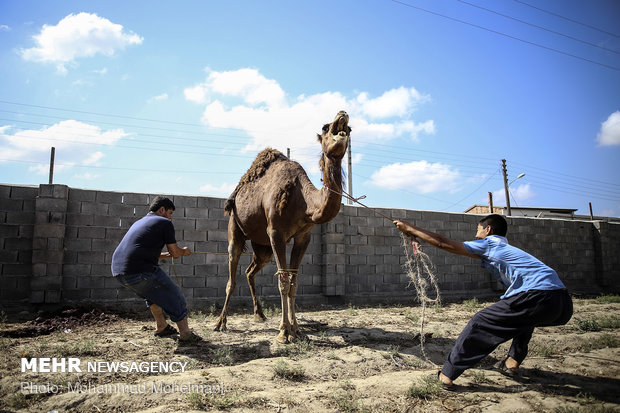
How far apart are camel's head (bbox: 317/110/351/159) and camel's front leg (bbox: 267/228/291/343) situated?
1.42m

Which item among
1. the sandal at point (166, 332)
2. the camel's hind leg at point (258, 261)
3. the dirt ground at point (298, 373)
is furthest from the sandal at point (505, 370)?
the sandal at point (166, 332)

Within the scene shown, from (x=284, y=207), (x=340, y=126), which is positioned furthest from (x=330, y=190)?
(x=284, y=207)

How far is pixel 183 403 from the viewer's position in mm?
3207

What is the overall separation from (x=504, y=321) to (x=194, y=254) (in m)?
6.39

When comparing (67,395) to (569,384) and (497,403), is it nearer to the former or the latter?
(497,403)

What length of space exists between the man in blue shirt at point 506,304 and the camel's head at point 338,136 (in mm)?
1367

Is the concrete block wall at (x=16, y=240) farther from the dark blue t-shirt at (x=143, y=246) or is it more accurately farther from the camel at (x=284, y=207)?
the camel at (x=284, y=207)

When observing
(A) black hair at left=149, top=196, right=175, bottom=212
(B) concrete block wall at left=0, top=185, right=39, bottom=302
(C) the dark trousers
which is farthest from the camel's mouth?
(B) concrete block wall at left=0, top=185, right=39, bottom=302

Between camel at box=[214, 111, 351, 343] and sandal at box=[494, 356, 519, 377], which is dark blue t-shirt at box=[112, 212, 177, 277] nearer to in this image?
camel at box=[214, 111, 351, 343]

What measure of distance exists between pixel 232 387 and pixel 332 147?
2.83 metres

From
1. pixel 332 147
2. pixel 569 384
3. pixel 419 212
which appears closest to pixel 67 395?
pixel 332 147

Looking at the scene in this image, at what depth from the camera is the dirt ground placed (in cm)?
326

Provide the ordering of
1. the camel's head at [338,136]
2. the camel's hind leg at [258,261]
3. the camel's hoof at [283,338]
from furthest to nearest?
1. the camel's hind leg at [258,261]
2. the camel's hoof at [283,338]
3. the camel's head at [338,136]

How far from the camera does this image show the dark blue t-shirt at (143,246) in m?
4.59
